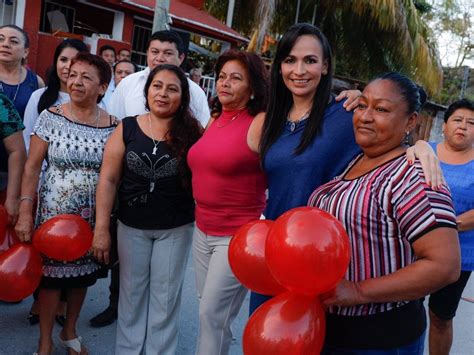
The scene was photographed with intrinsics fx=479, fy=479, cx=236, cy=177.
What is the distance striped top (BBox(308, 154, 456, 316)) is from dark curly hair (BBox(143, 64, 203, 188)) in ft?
4.00

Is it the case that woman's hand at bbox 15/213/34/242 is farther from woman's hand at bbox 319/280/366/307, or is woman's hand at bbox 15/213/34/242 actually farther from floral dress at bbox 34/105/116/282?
woman's hand at bbox 319/280/366/307

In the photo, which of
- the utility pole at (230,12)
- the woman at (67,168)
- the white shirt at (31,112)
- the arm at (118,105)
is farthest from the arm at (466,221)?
the utility pole at (230,12)

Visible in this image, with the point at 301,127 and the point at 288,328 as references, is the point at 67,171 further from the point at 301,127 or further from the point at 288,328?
the point at 288,328

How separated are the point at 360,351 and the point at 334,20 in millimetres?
15655

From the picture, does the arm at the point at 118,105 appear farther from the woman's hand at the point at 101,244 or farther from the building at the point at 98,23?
the building at the point at 98,23

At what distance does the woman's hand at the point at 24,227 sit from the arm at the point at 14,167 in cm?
9

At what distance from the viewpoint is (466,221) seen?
9.86ft

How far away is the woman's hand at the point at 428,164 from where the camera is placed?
148 centimetres

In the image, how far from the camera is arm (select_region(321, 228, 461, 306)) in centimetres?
141

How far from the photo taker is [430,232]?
1416 millimetres

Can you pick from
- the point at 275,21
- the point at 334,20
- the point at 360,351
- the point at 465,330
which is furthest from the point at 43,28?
the point at 360,351

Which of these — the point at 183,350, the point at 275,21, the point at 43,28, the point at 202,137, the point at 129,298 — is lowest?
the point at 183,350

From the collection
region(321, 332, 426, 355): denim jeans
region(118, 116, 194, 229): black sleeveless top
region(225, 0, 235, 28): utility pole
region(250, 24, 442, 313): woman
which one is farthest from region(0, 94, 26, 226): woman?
region(225, 0, 235, 28): utility pole

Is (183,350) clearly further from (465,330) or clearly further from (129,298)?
(465,330)
